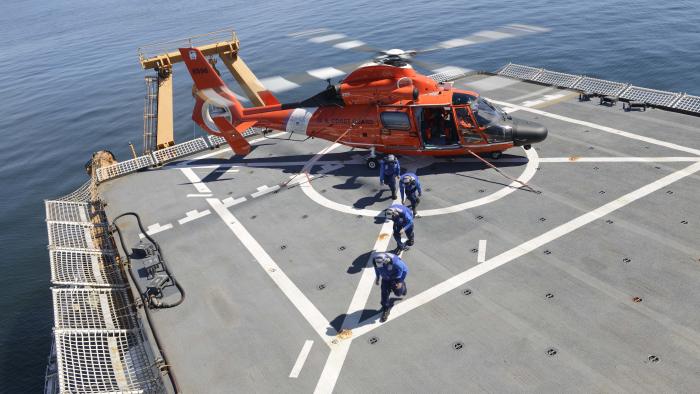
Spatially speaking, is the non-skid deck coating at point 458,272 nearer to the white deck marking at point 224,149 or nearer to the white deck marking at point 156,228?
the white deck marking at point 156,228

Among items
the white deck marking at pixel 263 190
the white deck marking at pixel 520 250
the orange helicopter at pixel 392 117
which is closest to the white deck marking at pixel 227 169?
the orange helicopter at pixel 392 117

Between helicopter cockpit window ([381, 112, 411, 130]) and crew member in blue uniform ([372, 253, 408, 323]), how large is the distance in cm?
913

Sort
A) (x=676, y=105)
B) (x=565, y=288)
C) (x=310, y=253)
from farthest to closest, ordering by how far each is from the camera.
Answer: (x=676, y=105)
(x=310, y=253)
(x=565, y=288)

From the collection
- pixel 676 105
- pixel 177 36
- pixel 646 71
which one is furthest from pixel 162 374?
pixel 177 36

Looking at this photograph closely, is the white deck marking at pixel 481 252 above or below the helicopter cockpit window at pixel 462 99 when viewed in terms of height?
below

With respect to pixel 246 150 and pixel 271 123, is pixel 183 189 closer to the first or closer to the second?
pixel 246 150

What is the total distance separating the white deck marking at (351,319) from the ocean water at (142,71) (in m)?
14.2

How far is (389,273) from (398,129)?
9533 mm

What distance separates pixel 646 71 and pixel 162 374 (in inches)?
1929

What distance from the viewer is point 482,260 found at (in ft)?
43.8

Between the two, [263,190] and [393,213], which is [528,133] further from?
[263,190]

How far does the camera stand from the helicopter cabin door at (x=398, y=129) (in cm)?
1878

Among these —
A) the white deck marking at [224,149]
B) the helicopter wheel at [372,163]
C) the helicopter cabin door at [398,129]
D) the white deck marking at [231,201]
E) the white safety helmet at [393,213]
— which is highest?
the helicopter cabin door at [398,129]

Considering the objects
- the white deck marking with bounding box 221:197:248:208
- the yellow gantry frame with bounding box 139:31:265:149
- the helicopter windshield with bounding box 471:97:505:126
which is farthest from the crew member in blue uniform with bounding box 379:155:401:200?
the yellow gantry frame with bounding box 139:31:265:149
